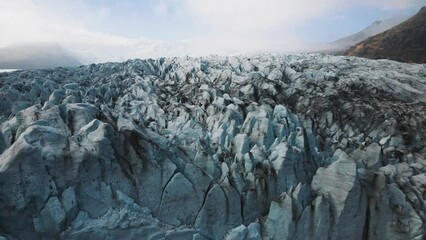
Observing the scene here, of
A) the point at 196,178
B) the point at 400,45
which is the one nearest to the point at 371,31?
the point at 400,45

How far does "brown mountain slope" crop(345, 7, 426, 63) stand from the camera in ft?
331

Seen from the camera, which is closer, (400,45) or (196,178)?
(196,178)

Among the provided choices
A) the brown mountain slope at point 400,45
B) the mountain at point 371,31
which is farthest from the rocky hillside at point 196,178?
the mountain at point 371,31

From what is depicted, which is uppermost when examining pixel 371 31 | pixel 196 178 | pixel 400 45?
pixel 196 178

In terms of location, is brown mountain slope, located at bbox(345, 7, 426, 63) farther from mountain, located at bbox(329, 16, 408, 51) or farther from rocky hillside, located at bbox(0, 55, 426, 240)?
rocky hillside, located at bbox(0, 55, 426, 240)

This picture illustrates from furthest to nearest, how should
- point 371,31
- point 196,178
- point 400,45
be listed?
point 371,31, point 400,45, point 196,178

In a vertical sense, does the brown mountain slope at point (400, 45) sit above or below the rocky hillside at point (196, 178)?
below

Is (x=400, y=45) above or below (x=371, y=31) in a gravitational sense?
above

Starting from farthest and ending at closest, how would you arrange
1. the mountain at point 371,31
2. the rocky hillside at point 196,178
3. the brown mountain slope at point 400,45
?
the mountain at point 371,31, the brown mountain slope at point 400,45, the rocky hillside at point 196,178

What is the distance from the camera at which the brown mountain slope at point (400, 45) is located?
101m

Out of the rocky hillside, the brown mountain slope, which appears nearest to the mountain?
the brown mountain slope

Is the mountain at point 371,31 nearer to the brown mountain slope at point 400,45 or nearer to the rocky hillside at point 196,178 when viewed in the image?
the brown mountain slope at point 400,45

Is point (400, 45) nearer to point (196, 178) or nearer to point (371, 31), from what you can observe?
point (371, 31)

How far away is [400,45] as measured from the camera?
107562mm
